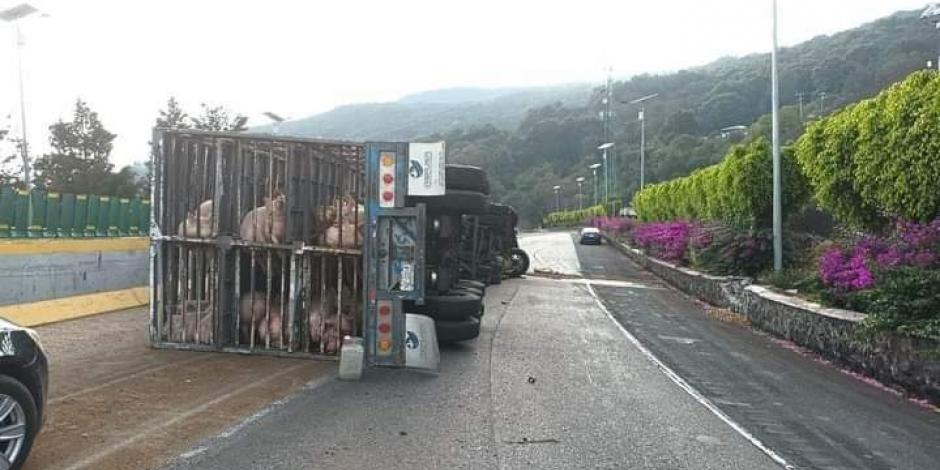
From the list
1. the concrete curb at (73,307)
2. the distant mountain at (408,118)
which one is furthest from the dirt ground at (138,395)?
the distant mountain at (408,118)

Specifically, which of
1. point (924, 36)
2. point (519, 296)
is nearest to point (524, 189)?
point (924, 36)

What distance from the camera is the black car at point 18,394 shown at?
18.2ft

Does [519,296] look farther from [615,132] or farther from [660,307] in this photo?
[615,132]

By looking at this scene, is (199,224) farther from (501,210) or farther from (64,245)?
(501,210)

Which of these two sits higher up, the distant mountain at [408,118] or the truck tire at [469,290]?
the distant mountain at [408,118]

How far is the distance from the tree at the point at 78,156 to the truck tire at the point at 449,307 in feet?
139

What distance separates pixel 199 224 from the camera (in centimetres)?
1095

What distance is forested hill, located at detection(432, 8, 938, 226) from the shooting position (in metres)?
76.6

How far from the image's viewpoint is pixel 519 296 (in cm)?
2305

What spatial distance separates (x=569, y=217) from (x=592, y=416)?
327 ft

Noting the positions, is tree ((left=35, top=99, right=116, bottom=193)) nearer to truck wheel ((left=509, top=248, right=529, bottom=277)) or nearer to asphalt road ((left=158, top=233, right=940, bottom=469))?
truck wheel ((left=509, top=248, right=529, bottom=277))

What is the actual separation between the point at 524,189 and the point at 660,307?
323 feet

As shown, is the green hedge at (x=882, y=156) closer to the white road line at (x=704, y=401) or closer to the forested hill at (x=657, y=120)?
the white road line at (x=704, y=401)

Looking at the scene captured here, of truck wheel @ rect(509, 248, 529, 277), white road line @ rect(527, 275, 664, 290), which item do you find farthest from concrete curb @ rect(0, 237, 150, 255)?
white road line @ rect(527, 275, 664, 290)
